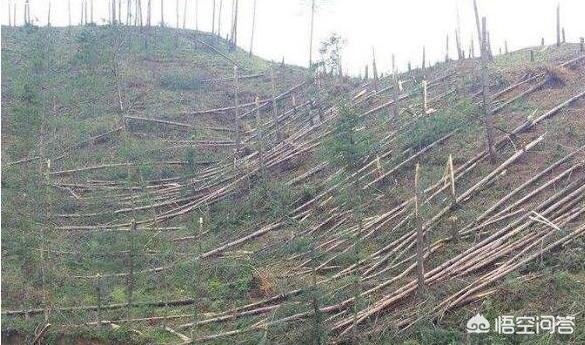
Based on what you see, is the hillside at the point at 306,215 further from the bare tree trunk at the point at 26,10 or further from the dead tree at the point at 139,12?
the bare tree trunk at the point at 26,10

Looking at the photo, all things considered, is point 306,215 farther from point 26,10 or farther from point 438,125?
point 26,10

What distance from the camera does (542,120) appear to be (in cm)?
972

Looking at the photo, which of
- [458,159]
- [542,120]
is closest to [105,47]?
[458,159]

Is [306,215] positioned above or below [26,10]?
below

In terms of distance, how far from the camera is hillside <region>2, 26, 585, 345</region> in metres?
6.18

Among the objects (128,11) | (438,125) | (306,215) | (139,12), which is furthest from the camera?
(139,12)

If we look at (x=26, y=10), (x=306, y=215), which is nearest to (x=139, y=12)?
(x=26, y=10)

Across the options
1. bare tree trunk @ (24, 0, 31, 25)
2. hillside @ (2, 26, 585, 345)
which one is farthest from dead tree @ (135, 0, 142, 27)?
hillside @ (2, 26, 585, 345)

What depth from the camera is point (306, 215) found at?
968 cm

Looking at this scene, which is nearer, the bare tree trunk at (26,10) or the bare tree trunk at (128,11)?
the bare tree trunk at (128,11)

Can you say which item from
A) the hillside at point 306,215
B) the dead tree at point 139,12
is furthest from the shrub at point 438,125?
the dead tree at point 139,12

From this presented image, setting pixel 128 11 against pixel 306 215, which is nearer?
pixel 306 215

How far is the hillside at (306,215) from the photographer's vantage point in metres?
6.18

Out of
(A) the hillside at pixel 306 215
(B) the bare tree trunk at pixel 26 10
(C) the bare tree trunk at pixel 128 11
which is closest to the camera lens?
(A) the hillside at pixel 306 215
